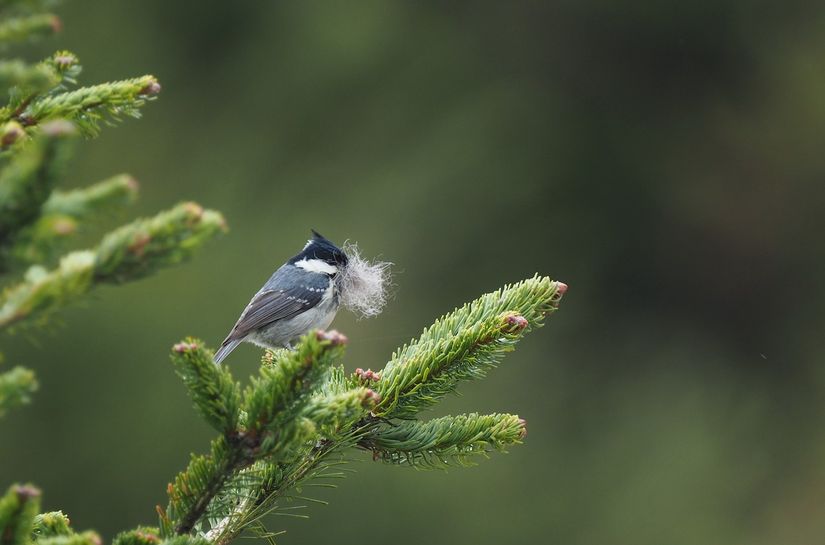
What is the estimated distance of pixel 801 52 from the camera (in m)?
9.20

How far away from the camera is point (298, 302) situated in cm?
373

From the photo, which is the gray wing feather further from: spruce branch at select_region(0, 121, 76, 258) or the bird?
spruce branch at select_region(0, 121, 76, 258)

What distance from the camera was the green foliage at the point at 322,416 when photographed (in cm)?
136

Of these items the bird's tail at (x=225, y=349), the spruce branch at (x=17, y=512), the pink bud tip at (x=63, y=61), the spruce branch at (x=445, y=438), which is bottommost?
the spruce branch at (x=17, y=512)

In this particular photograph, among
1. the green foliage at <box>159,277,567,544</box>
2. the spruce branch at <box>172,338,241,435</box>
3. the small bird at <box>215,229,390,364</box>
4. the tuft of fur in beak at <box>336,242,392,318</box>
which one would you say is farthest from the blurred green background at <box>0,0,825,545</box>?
the spruce branch at <box>172,338,241,435</box>

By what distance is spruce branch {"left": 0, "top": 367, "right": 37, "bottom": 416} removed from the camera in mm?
1097

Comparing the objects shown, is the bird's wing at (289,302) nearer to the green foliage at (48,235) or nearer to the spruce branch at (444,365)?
the spruce branch at (444,365)

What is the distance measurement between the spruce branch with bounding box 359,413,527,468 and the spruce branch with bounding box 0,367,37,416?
862mm

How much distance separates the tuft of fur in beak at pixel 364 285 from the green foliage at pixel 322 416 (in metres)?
1.10

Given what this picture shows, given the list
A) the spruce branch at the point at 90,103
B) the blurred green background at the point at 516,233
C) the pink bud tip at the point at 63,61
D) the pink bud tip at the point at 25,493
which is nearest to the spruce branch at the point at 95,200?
the pink bud tip at the point at 25,493

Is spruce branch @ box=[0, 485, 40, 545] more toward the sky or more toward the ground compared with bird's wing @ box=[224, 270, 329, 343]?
more toward the ground

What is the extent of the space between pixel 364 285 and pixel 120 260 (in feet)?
7.70

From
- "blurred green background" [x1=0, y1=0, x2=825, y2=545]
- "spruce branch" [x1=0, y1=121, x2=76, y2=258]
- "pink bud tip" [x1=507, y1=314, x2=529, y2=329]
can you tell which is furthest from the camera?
"blurred green background" [x1=0, y1=0, x2=825, y2=545]

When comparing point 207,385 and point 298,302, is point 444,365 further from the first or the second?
point 298,302
